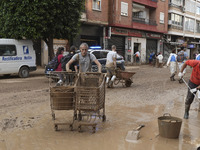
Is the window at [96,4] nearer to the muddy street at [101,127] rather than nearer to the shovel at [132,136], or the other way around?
the muddy street at [101,127]

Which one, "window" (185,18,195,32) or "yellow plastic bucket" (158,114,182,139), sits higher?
"window" (185,18,195,32)

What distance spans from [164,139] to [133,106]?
9.13ft

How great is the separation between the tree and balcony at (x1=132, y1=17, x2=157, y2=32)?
14.8m

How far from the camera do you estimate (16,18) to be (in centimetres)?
1402

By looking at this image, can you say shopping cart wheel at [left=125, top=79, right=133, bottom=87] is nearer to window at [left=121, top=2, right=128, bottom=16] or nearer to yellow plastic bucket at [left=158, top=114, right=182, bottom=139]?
yellow plastic bucket at [left=158, top=114, right=182, bottom=139]

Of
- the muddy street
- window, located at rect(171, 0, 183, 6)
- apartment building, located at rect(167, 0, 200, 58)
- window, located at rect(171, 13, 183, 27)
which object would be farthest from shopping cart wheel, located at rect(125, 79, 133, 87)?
window, located at rect(171, 0, 183, 6)

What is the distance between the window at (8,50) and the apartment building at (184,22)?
26.9 metres

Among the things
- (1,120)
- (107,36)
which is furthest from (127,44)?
(1,120)

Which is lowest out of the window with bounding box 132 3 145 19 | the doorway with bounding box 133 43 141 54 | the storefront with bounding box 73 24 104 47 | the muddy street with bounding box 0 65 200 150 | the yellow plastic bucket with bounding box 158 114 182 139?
the muddy street with bounding box 0 65 200 150

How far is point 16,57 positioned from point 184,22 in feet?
104

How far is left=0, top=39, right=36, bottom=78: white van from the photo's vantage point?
1351 centimetres

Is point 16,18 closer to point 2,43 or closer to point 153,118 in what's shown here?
point 2,43

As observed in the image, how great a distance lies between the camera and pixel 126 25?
90.2 ft

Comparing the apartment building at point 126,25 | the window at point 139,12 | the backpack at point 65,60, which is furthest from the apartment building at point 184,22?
the backpack at point 65,60
